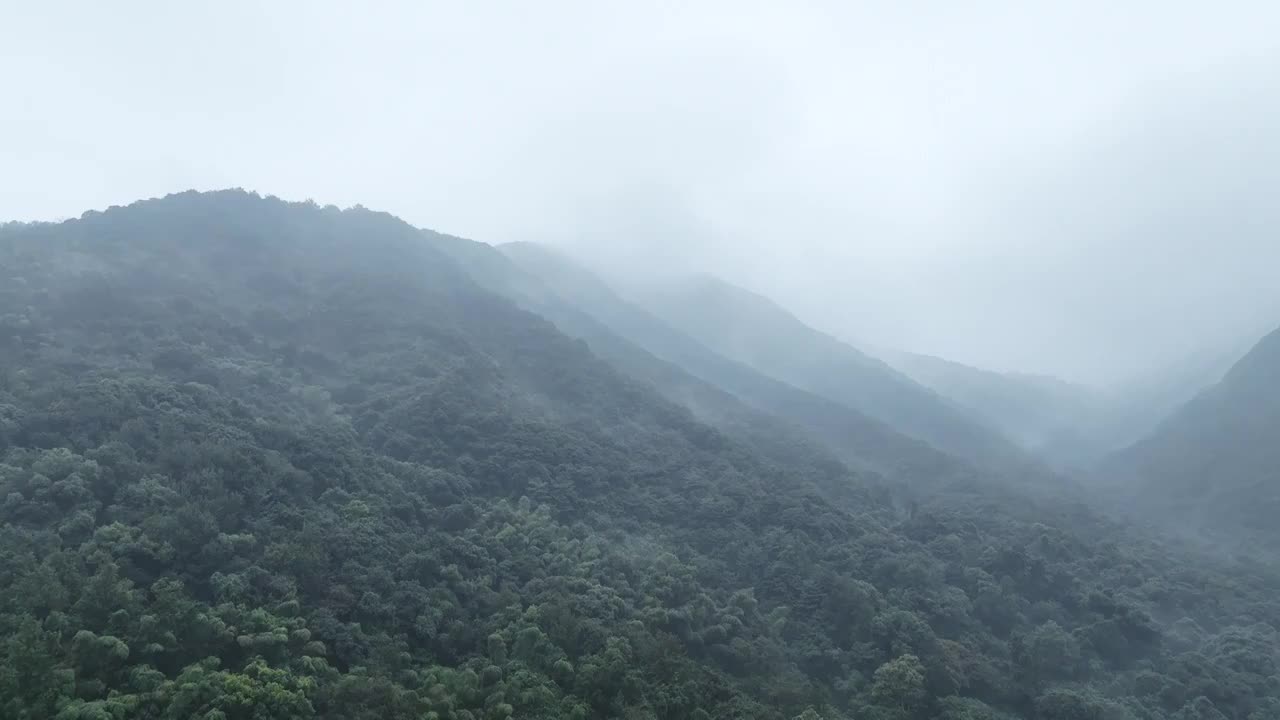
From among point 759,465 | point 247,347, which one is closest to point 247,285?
point 247,347

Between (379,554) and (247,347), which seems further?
(247,347)

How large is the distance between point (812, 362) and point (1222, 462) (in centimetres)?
4986

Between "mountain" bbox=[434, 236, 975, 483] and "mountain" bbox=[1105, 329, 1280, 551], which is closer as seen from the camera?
"mountain" bbox=[1105, 329, 1280, 551]

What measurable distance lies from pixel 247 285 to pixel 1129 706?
68355 millimetres

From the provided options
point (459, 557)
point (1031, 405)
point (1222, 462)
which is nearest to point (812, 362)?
point (1031, 405)

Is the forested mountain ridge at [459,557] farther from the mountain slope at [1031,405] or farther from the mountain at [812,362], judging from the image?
the mountain slope at [1031,405]

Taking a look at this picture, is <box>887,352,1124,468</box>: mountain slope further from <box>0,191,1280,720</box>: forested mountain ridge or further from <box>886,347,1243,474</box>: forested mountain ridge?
<box>0,191,1280,720</box>: forested mountain ridge

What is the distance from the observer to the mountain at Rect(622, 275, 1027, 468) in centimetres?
9662

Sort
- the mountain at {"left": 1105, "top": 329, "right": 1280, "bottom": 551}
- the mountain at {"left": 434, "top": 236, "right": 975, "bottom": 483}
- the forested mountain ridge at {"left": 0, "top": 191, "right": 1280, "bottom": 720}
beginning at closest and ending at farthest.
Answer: the forested mountain ridge at {"left": 0, "top": 191, "right": 1280, "bottom": 720}, the mountain at {"left": 1105, "top": 329, "right": 1280, "bottom": 551}, the mountain at {"left": 434, "top": 236, "right": 975, "bottom": 483}

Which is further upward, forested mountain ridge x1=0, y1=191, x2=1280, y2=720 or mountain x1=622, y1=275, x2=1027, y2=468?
mountain x1=622, y1=275, x2=1027, y2=468

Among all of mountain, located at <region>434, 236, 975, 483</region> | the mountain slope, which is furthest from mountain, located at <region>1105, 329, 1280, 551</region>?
mountain, located at <region>434, 236, 975, 483</region>

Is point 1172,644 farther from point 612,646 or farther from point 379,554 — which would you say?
point 379,554

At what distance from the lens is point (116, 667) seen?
76.0 ft

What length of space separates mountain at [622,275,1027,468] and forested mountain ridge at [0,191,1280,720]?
1394 inches
